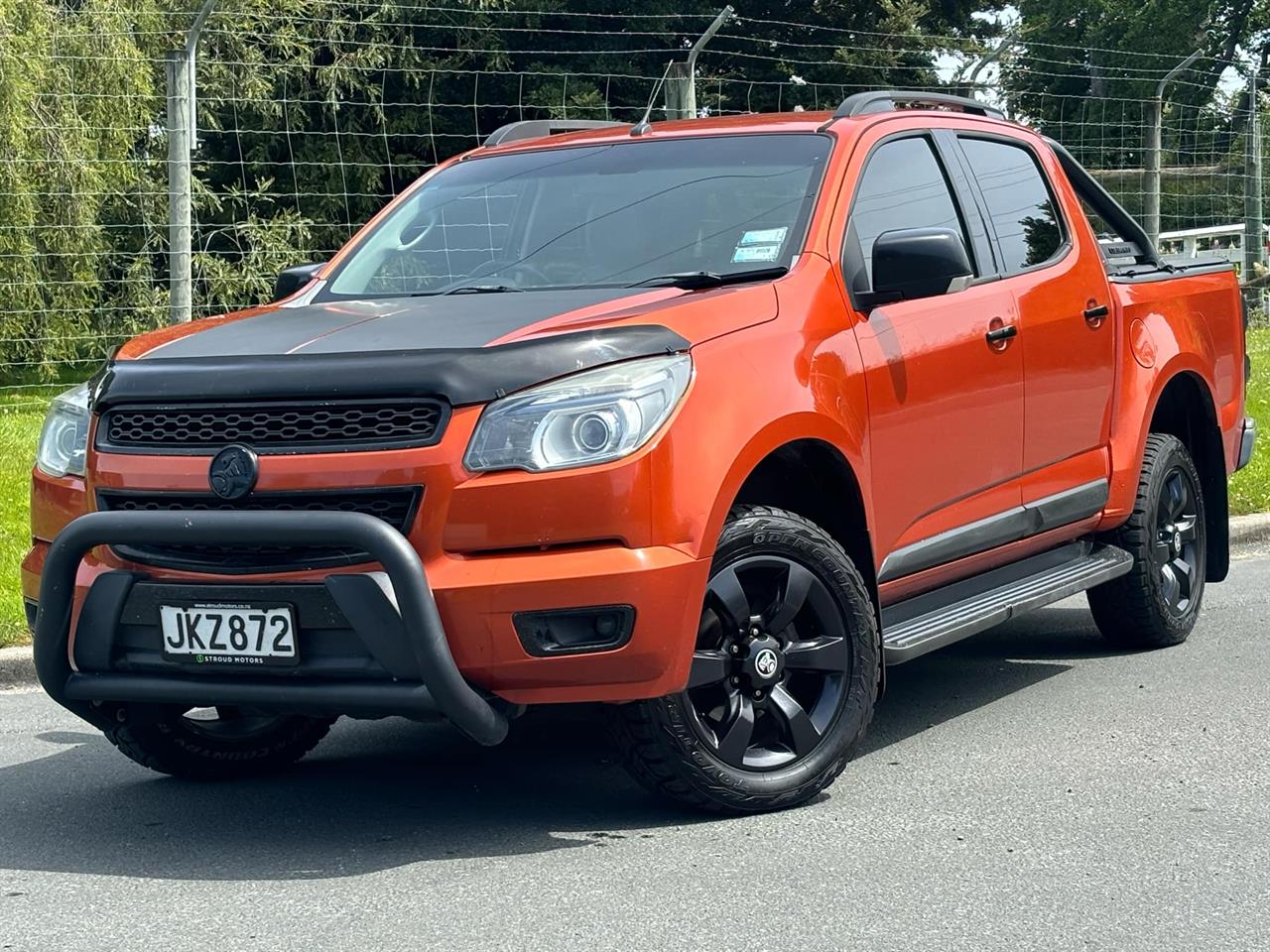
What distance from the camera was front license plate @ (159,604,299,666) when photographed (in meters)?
4.39

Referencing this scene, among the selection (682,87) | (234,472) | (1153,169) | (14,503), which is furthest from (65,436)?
(1153,169)

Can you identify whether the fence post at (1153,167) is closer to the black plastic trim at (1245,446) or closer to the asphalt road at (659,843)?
the black plastic trim at (1245,446)

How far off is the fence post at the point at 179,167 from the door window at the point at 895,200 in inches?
319

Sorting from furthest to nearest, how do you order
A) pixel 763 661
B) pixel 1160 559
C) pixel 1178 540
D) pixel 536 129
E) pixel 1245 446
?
1. pixel 1245 446
2. pixel 1178 540
3. pixel 1160 559
4. pixel 536 129
5. pixel 763 661

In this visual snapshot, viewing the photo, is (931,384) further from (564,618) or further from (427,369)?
(427,369)

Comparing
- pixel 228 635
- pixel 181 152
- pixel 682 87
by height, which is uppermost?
pixel 682 87

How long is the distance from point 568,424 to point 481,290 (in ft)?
3.75

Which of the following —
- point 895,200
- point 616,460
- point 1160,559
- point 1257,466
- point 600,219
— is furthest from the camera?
point 1257,466

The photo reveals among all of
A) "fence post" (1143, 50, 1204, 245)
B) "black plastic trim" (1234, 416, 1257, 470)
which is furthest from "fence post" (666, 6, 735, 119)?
"fence post" (1143, 50, 1204, 245)

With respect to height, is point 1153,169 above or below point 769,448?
above

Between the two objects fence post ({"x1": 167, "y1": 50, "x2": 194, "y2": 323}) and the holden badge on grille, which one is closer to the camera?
the holden badge on grille

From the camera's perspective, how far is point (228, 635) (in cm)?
445

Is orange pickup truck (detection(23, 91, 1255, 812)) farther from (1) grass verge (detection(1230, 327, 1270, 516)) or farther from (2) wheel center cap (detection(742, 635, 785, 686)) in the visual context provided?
(1) grass verge (detection(1230, 327, 1270, 516))

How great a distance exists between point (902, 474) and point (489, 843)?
5.29ft
